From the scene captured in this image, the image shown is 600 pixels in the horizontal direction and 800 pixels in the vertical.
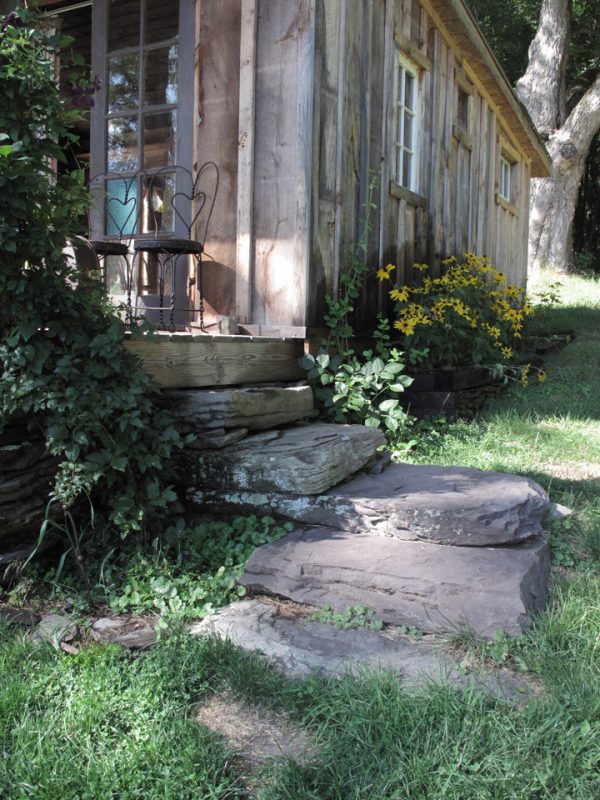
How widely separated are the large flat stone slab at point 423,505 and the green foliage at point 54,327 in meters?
0.56

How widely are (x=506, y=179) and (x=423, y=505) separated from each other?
9.03 meters

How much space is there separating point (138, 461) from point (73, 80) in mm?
1510

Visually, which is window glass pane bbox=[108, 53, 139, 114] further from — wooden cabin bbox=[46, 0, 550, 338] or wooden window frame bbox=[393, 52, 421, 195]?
wooden window frame bbox=[393, 52, 421, 195]

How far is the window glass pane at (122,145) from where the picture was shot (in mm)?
5281

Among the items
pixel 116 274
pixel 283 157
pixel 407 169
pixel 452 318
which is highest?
pixel 407 169

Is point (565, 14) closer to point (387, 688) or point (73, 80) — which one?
point (73, 80)

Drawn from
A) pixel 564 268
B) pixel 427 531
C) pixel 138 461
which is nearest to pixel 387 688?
pixel 427 531

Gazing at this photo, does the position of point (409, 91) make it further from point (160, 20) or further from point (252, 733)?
point (252, 733)

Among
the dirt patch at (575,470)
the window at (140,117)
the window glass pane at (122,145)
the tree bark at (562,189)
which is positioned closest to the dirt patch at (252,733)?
the dirt patch at (575,470)

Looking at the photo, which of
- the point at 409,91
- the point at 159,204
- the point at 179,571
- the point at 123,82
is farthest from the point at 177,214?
the point at 179,571

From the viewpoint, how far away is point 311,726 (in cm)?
195

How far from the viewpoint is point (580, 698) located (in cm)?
194

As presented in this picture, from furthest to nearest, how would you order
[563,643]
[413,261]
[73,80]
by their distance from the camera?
1. [413,261]
2. [73,80]
3. [563,643]

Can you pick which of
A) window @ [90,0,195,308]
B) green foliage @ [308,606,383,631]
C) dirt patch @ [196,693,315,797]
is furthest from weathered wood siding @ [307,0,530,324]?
dirt patch @ [196,693,315,797]
